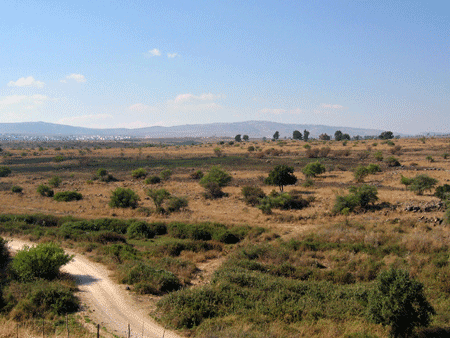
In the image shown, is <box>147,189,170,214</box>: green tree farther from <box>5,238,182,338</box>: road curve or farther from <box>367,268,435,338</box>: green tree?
<box>367,268,435,338</box>: green tree

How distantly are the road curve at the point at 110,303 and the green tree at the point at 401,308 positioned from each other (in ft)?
20.8

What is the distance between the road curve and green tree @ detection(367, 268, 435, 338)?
20.8ft

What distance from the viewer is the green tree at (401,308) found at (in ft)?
32.9

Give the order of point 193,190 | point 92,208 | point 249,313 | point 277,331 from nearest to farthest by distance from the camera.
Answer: point 277,331 < point 249,313 < point 92,208 < point 193,190

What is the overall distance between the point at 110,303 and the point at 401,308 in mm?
9795

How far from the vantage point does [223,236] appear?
21047 mm

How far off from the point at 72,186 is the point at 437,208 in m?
39.2

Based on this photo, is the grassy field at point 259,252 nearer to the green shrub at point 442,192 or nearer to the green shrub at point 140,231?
the green shrub at point 140,231

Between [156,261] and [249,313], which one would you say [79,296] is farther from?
[249,313]

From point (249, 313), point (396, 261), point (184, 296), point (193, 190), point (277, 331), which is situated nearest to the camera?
point (277, 331)

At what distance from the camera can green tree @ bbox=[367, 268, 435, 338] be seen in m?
10.0

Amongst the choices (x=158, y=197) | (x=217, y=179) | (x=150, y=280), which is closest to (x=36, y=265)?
(x=150, y=280)

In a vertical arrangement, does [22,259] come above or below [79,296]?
above

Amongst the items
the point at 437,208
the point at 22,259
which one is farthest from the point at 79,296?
the point at 437,208
